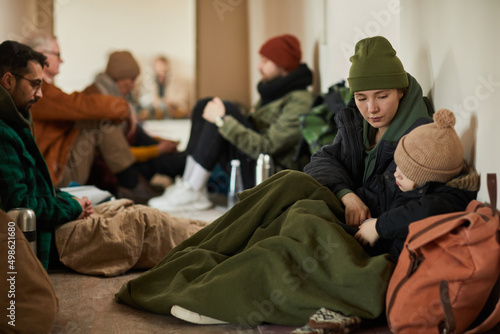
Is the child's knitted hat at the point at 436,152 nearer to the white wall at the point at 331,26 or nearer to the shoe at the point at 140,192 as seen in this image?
the white wall at the point at 331,26

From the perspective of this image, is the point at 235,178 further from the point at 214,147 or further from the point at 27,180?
the point at 27,180

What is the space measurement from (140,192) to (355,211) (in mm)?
2927

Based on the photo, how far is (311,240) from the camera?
5.95 feet

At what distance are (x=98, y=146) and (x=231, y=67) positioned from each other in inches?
95.5

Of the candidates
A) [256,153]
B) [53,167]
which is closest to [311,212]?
[256,153]

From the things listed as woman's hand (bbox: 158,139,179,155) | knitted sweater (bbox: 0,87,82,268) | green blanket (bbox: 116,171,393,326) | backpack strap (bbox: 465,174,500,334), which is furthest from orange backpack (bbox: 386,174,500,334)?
woman's hand (bbox: 158,139,179,155)

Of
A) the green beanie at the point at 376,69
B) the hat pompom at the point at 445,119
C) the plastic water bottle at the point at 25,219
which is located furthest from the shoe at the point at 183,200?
the hat pompom at the point at 445,119

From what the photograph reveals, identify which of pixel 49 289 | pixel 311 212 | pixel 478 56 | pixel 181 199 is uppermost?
pixel 478 56

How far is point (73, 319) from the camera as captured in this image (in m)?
1.89

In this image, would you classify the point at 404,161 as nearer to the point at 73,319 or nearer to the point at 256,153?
the point at 73,319

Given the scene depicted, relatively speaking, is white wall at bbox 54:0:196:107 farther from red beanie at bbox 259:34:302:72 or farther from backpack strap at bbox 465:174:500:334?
backpack strap at bbox 465:174:500:334

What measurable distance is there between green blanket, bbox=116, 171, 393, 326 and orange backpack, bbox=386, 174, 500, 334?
0.10 m

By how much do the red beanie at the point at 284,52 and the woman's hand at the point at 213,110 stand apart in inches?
17.1

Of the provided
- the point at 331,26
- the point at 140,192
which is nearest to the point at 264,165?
the point at 331,26
